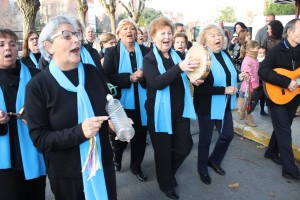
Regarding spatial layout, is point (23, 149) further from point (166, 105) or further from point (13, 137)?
point (166, 105)

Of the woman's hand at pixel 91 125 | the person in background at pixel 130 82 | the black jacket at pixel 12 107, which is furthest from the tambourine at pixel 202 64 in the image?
the black jacket at pixel 12 107

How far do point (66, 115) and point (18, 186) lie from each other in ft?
2.98

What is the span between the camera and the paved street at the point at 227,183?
3619 millimetres

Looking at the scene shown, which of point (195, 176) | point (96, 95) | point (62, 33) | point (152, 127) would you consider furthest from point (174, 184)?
point (62, 33)

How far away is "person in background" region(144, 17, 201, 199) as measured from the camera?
3252 millimetres

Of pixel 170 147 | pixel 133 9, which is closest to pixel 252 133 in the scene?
pixel 170 147

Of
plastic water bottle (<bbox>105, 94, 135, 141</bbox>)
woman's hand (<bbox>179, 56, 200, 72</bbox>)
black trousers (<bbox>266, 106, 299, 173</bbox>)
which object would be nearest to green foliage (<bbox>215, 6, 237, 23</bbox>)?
black trousers (<bbox>266, 106, 299, 173</bbox>)

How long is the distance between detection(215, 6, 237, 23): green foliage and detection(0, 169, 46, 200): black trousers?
65.0 metres

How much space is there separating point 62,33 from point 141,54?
2128 mm

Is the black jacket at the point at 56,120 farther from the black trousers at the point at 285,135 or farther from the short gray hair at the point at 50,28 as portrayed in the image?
the black trousers at the point at 285,135

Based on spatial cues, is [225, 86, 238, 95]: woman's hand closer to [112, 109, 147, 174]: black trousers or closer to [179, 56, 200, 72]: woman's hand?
[179, 56, 200, 72]: woman's hand

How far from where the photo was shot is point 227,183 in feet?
12.9

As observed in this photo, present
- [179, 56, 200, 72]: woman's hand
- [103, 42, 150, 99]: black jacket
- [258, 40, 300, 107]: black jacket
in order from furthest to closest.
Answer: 1. [103, 42, 150, 99]: black jacket
2. [258, 40, 300, 107]: black jacket
3. [179, 56, 200, 72]: woman's hand

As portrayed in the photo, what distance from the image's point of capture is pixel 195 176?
4.15m
